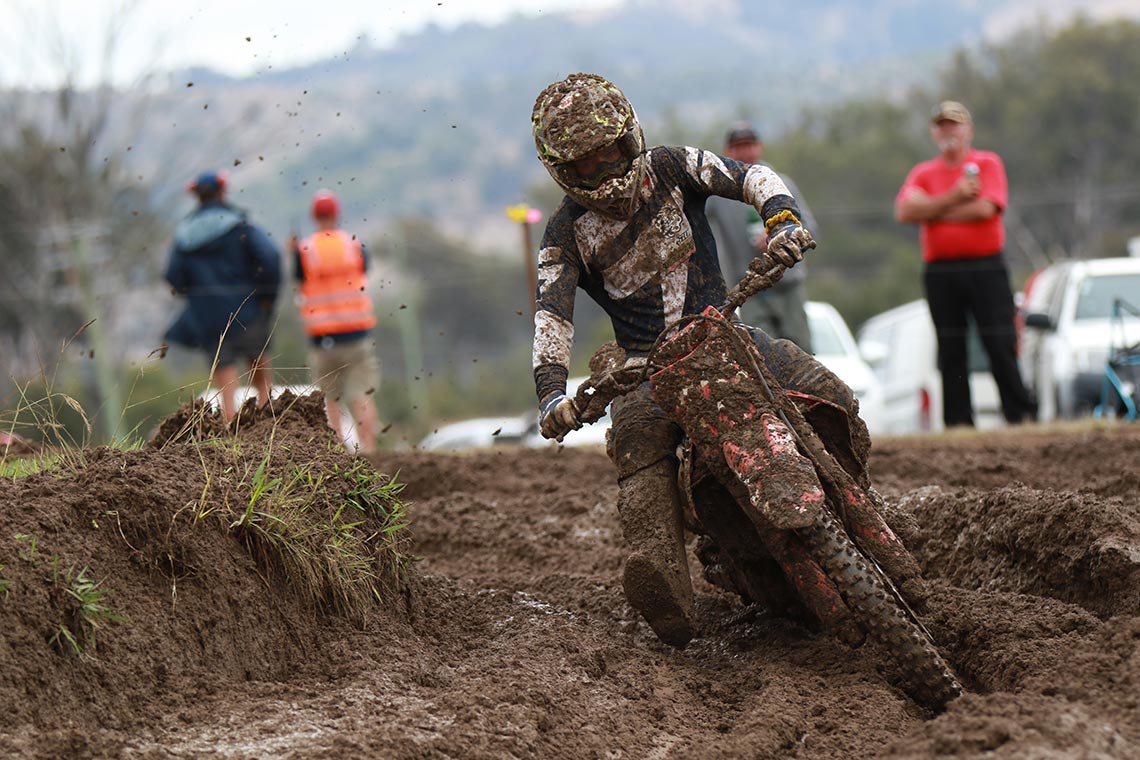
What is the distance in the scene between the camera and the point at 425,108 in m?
6.56

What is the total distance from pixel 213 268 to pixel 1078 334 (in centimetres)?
788

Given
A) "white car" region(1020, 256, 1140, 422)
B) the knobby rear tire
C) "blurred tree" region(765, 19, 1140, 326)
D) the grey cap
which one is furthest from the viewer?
"blurred tree" region(765, 19, 1140, 326)

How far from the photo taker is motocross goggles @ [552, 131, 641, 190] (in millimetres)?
5605

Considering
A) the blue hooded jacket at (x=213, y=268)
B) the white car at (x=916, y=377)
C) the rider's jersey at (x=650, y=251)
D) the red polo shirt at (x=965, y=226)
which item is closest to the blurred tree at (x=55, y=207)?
the white car at (x=916, y=377)

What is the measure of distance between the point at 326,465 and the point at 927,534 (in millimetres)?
2714

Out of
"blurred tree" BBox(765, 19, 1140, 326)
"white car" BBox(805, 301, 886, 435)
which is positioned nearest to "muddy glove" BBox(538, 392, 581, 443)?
"white car" BBox(805, 301, 886, 435)

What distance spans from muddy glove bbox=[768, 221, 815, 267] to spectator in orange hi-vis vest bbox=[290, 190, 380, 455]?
6421mm

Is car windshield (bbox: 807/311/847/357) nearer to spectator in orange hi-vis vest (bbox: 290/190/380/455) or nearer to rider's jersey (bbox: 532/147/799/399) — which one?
spectator in orange hi-vis vest (bbox: 290/190/380/455)

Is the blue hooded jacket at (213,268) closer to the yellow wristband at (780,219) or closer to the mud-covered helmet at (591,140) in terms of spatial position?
the mud-covered helmet at (591,140)

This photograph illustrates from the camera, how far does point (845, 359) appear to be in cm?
1414

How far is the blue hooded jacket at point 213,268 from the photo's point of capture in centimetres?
1094

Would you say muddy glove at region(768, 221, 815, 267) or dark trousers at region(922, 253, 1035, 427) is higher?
muddy glove at region(768, 221, 815, 267)

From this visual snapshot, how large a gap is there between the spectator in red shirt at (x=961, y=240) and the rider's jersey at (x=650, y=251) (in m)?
5.49

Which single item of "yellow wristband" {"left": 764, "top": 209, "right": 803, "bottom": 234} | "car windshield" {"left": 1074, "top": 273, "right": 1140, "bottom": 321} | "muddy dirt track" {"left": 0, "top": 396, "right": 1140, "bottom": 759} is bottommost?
"car windshield" {"left": 1074, "top": 273, "right": 1140, "bottom": 321}
